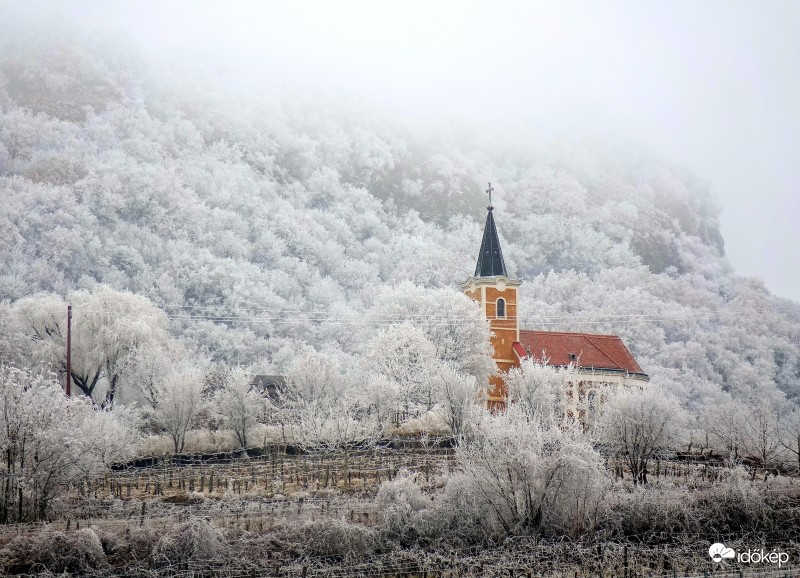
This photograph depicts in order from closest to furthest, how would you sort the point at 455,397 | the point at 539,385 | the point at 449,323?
the point at 455,397 → the point at 539,385 → the point at 449,323

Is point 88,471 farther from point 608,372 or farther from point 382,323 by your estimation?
point 608,372

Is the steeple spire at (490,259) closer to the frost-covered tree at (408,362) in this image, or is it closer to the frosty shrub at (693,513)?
the frost-covered tree at (408,362)

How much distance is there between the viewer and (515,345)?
65812 mm

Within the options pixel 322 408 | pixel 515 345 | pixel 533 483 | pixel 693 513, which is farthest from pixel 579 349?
pixel 533 483

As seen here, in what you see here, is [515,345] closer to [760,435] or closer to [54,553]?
[760,435]

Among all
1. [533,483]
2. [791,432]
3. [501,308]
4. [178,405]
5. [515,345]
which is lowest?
[791,432]

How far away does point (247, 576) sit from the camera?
27234 mm

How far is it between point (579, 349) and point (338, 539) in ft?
138

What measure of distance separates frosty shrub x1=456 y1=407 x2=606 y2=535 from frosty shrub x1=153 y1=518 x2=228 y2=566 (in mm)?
9030

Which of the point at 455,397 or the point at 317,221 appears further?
the point at 317,221

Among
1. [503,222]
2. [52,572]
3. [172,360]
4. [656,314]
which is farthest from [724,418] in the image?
[503,222]

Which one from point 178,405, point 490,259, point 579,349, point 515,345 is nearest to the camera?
point 178,405

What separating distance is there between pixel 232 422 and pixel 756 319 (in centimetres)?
8619

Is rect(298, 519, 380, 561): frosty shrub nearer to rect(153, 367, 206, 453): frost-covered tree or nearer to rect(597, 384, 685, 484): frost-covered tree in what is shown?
rect(597, 384, 685, 484): frost-covered tree
